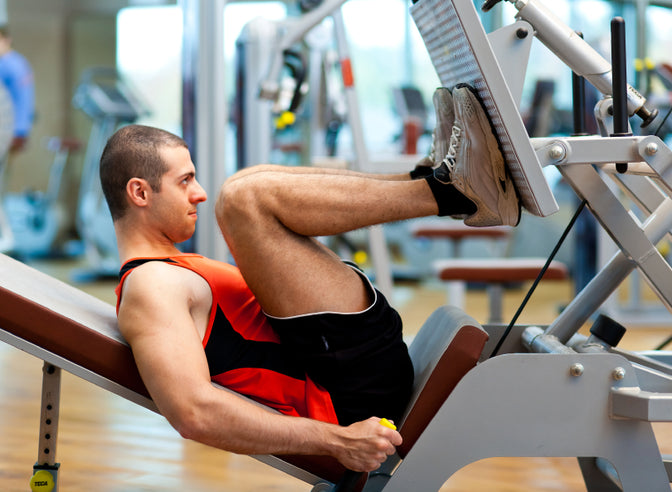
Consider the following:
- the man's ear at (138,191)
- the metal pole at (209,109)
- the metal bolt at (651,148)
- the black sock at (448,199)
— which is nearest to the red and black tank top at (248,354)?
the man's ear at (138,191)

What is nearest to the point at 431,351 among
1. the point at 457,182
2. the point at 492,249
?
the point at 457,182

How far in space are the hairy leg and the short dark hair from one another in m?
0.14

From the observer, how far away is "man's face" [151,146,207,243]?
4.57 feet

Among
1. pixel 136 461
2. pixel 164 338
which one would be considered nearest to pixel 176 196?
pixel 164 338

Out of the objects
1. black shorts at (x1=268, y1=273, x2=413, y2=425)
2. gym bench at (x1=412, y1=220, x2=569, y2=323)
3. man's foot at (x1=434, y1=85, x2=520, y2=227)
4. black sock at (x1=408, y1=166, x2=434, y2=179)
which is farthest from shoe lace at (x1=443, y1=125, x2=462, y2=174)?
gym bench at (x1=412, y1=220, x2=569, y2=323)

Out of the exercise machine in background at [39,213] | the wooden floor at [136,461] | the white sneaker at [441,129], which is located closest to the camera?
the white sneaker at [441,129]

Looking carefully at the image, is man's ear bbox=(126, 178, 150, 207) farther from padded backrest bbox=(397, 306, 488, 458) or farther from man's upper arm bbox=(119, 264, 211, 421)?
padded backrest bbox=(397, 306, 488, 458)

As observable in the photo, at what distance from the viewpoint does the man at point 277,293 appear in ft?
4.06

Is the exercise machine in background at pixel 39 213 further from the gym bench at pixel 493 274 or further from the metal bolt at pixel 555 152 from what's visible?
the metal bolt at pixel 555 152

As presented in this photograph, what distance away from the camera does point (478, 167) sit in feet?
4.29

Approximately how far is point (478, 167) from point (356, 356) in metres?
0.38

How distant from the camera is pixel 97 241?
19.2 feet

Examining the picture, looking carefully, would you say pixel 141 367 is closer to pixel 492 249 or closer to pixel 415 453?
pixel 415 453

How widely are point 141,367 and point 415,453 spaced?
18.0 inches
